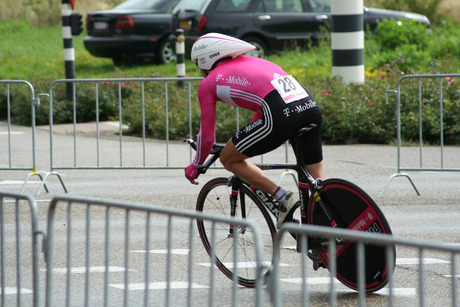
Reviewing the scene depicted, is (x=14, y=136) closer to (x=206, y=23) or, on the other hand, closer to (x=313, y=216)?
(x=206, y=23)

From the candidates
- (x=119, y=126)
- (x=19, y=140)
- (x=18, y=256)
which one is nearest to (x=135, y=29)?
(x=19, y=140)

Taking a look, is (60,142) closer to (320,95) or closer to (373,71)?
(320,95)

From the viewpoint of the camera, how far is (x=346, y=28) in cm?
1305

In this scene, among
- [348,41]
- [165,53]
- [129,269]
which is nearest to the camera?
[129,269]

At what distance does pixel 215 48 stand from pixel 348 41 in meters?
8.00

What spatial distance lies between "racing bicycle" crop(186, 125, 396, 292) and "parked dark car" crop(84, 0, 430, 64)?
11559 millimetres

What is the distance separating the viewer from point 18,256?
4.05 metres

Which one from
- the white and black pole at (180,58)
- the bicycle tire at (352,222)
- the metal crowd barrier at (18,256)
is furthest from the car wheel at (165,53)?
the bicycle tire at (352,222)

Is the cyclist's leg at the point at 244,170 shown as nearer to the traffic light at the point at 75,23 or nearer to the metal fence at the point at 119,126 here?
the metal fence at the point at 119,126

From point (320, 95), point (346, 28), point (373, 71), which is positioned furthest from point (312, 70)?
point (320, 95)

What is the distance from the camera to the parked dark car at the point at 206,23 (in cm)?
1720

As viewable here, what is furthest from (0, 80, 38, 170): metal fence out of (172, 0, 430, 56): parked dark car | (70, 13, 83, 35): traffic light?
(172, 0, 430, 56): parked dark car

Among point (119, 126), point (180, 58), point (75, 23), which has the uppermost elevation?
point (75, 23)

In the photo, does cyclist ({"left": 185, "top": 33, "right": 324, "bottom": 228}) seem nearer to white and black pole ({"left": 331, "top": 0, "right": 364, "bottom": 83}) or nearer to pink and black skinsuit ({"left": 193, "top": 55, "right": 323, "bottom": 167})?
pink and black skinsuit ({"left": 193, "top": 55, "right": 323, "bottom": 167})
